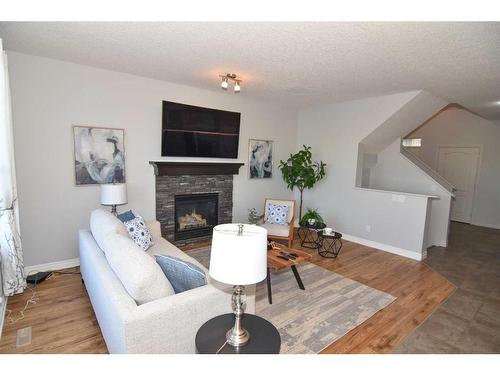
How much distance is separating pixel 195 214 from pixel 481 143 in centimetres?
736

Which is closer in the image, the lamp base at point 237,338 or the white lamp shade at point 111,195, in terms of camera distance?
the lamp base at point 237,338

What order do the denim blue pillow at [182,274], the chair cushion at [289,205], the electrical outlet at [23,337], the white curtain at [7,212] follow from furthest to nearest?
1. the chair cushion at [289,205]
2. the white curtain at [7,212]
3. the electrical outlet at [23,337]
4. the denim blue pillow at [182,274]

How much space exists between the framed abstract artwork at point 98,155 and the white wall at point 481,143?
26.5ft

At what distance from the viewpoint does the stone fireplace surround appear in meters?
4.53

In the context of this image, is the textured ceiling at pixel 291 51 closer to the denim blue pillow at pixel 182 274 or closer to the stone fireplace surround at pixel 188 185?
the stone fireplace surround at pixel 188 185

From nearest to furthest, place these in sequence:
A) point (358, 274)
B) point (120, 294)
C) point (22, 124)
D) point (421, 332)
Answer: point (120, 294)
point (421, 332)
point (22, 124)
point (358, 274)

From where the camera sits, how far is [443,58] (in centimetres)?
298

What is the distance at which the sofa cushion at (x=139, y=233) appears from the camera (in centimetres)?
314

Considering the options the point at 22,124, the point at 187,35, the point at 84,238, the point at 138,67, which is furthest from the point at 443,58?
the point at 22,124

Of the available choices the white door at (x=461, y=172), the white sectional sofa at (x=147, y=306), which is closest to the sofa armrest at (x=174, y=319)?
the white sectional sofa at (x=147, y=306)

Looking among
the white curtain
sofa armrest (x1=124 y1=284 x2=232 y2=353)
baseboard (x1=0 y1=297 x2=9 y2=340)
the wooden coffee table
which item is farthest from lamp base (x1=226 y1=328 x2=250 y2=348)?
the white curtain

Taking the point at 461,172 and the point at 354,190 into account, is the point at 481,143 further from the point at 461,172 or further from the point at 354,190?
the point at 354,190

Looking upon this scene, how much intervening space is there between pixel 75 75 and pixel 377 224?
5.43 meters

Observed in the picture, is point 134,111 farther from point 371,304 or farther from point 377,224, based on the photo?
point 377,224
